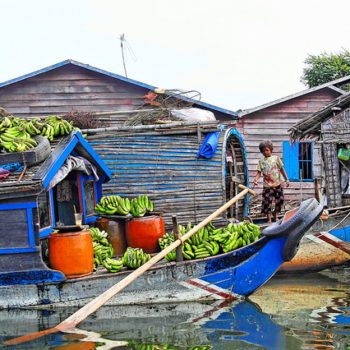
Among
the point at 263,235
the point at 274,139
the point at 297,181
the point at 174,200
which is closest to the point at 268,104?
the point at 274,139

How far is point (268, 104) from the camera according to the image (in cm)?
1591

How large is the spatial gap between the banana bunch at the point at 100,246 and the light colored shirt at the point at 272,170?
2.81m

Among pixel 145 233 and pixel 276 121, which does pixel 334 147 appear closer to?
pixel 276 121

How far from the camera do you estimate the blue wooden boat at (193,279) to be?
25.0 ft

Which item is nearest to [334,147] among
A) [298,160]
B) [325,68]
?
[298,160]

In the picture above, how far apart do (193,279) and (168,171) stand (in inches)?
131

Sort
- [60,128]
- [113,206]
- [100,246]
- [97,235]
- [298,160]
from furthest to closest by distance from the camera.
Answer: [298,160] → [113,206] → [60,128] → [97,235] → [100,246]

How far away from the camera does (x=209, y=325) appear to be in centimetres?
714

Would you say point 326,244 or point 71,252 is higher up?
point 71,252

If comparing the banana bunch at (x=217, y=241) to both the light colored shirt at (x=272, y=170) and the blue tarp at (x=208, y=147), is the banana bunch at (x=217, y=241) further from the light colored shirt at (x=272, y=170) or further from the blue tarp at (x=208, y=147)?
the blue tarp at (x=208, y=147)

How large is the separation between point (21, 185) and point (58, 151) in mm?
1020

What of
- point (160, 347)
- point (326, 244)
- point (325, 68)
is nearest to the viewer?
point (160, 347)

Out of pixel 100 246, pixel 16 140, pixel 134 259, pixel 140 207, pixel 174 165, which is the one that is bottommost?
pixel 134 259

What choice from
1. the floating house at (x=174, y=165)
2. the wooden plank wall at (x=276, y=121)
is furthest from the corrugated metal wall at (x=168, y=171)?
the wooden plank wall at (x=276, y=121)
